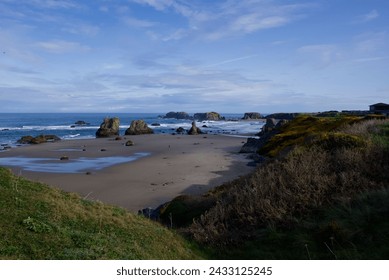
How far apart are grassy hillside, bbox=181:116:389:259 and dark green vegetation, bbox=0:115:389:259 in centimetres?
3

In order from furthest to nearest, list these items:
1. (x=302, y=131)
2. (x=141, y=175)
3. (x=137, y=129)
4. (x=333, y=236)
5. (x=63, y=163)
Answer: (x=137, y=129) < (x=63, y=163) < (x=141, y=175) < (x=302, y=131) < (x=333, y=236)

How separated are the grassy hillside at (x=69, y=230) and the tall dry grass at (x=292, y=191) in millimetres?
1409

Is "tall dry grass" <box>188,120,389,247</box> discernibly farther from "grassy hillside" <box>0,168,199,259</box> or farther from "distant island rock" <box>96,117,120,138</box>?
"distant island rock" <box>96,117,120,138</box>

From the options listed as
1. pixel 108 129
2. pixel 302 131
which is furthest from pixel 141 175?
pixel 108 129

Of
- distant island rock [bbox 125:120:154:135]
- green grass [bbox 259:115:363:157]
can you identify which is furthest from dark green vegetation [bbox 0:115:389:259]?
distant island rock [bbox 125:120:154:135]

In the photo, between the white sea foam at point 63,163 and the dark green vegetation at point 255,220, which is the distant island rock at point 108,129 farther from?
the dark green vegetation at point 255,220

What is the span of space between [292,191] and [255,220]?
1615 mm

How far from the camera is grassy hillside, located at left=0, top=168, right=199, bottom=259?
7052 millimetres

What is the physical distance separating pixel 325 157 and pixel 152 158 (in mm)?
26054

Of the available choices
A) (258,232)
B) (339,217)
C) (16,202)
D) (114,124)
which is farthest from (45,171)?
(114,124)

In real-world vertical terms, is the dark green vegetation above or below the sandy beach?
above

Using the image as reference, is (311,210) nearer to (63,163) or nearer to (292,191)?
(292,191)

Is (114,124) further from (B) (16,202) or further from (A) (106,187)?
(B) (16,202)

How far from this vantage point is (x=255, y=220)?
34.7ft
